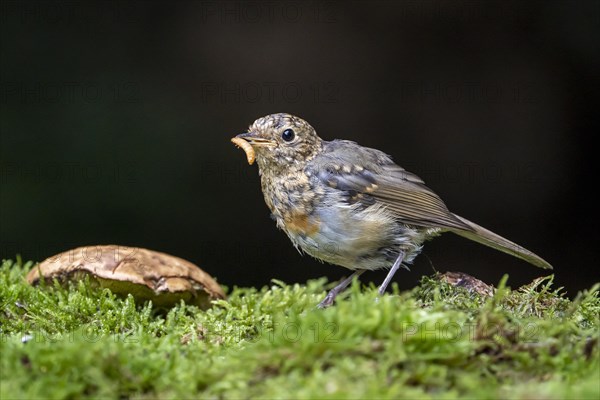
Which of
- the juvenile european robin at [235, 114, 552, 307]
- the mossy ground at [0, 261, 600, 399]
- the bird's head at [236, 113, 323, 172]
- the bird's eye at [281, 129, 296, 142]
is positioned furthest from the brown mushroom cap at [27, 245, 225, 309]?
the mossy ground at [0, 261, 600, 399]

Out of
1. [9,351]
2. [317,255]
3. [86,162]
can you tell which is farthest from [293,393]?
[86,162]

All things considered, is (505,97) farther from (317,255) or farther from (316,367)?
(316,367)

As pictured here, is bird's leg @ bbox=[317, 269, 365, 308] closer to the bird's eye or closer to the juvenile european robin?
the juvenile european robin

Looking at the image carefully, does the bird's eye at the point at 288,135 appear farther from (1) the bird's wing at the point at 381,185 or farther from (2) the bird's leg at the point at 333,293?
(2) the bird's leg at the point at 333,293

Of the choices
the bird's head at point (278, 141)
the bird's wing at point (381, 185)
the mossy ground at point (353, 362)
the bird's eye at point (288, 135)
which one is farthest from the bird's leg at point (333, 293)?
the mossy ground at point (353, 362)

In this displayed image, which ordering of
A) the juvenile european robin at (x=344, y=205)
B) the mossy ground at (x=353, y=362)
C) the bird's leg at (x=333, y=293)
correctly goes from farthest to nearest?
the bird's leg at (x=333, y=293) < the juvenile european robin at (x=344, y=205) < the mossy ground at (x=353, y=362)
